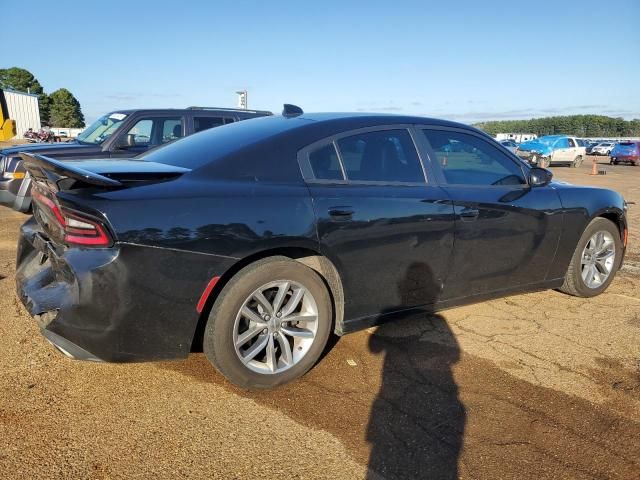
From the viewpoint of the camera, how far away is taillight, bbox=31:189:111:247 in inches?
93.1

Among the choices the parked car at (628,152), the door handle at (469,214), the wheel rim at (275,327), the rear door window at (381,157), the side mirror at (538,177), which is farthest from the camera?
the parked car at (628,152)

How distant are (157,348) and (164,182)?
0.84 metres

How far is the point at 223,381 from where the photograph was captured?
2.94 metres

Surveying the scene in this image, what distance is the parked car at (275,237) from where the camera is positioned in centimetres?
243

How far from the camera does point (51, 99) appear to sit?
95125 millimetres

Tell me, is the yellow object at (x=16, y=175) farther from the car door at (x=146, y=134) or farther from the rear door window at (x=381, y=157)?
the rear door window at (x=381, y=157)

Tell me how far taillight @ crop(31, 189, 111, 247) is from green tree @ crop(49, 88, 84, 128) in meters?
101

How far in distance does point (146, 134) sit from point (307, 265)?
5.78 meters

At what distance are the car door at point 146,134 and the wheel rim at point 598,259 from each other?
18.5 ft

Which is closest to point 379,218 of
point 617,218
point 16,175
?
point 617,218

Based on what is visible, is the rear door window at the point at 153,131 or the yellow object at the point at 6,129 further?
the yellow object at the point at 6,129

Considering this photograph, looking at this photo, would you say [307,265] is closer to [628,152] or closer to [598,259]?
[598,259]

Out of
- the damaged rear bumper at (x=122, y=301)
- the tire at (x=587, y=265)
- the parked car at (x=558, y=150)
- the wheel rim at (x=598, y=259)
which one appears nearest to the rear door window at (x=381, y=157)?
the damaged rear bumper at (x=122, y=301)

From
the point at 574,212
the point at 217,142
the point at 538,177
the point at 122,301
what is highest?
the point at 217,142
